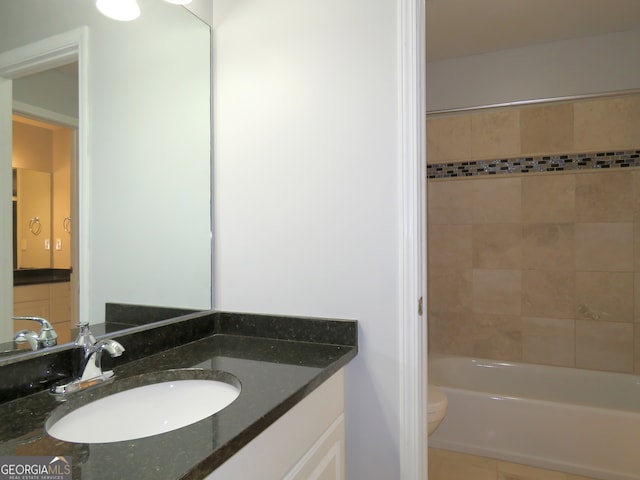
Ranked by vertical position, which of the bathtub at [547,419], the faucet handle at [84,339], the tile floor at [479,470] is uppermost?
the faucet handle at [84,339]

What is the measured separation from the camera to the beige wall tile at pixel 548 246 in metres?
2.60

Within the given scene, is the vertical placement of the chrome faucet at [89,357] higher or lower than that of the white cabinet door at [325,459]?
higher

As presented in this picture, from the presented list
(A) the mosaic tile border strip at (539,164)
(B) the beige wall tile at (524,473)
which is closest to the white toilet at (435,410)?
(B) the beige wall tile at (524,473)

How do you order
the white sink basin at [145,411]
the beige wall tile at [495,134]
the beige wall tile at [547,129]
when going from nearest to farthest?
the white sink basin at [145,411] < the beige wall tile at [547,129] < the beige wall tile at [495,134]

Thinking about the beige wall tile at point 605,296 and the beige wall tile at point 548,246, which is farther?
the beige wall tile at point 548,246

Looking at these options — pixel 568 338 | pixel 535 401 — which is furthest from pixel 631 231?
pixel 535 401

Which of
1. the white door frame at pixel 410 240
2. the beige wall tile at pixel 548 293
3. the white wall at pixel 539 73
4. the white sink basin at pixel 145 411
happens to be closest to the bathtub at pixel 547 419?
the beige wall tile at pixel 548 293

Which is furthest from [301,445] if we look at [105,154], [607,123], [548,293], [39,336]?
[607,123]

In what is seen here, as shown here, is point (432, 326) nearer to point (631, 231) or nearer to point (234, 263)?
point (631, 231)

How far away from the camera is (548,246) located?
2648 millimetres

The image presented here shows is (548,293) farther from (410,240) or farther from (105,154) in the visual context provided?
(105,154)

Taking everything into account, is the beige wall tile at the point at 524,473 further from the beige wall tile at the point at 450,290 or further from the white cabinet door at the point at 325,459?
the white cabinet door at the point at 325,459

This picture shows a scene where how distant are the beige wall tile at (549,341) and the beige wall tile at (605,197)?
2.34 ft

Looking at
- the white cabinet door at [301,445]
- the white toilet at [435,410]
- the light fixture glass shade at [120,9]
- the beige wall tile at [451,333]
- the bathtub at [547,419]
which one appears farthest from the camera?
the beige wall tile at [451,333]
